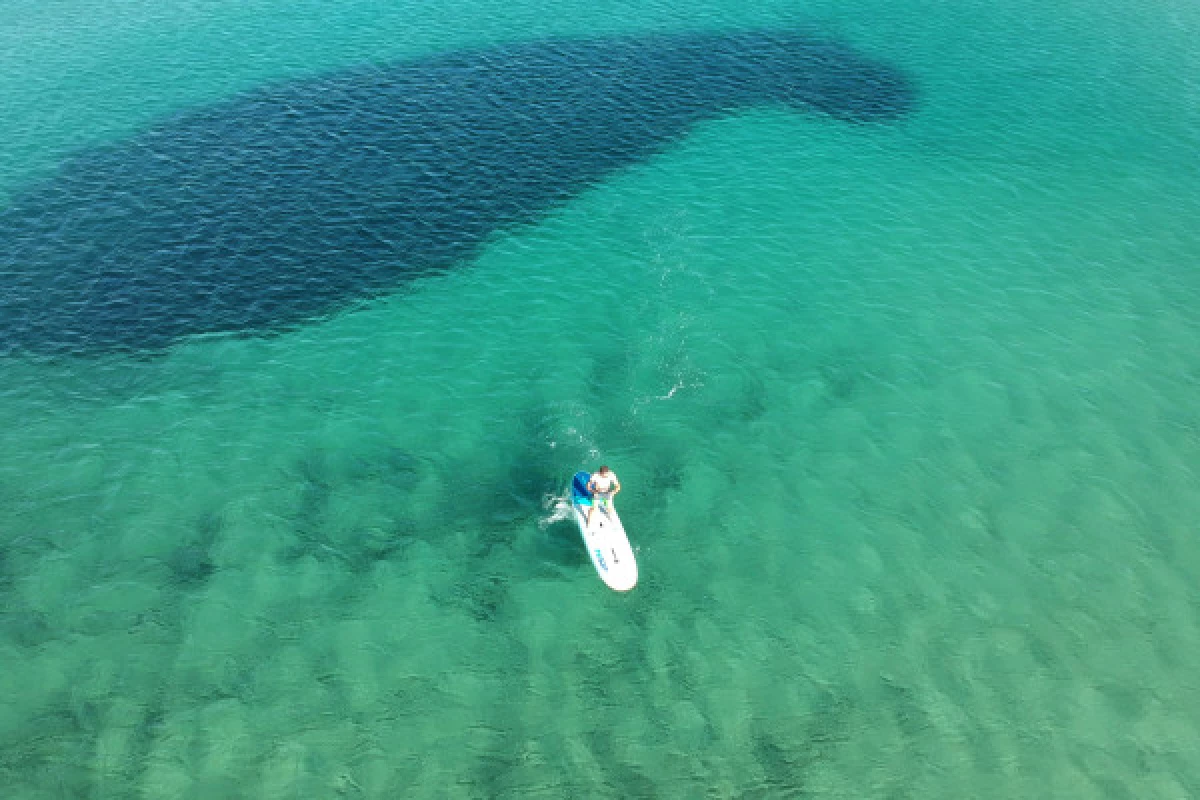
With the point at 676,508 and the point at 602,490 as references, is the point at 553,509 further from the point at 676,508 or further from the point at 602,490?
the point at 676,508

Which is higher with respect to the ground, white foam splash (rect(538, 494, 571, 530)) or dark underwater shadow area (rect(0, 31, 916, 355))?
dark underwater shadow area (rect(0, 31, 916, 355))

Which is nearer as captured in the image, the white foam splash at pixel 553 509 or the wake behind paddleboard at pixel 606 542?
the wake behind paddleboard at pixel 606 542

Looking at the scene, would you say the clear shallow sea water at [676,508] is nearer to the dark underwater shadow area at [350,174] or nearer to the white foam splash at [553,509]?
the white foam splash at [553,509]

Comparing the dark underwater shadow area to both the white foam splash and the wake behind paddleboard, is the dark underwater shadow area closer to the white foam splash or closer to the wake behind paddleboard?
the white foam splash

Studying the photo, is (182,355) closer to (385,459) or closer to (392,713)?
(385,459)

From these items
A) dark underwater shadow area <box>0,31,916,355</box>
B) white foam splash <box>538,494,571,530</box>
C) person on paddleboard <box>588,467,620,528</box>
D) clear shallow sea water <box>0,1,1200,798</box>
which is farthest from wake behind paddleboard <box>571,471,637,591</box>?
dark underwater shadow area <box>0,31,916,355</box>

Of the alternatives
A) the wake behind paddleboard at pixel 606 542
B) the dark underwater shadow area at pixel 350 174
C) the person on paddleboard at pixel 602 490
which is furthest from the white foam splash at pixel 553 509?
the dark underwater shadow area at pixel 350 174
